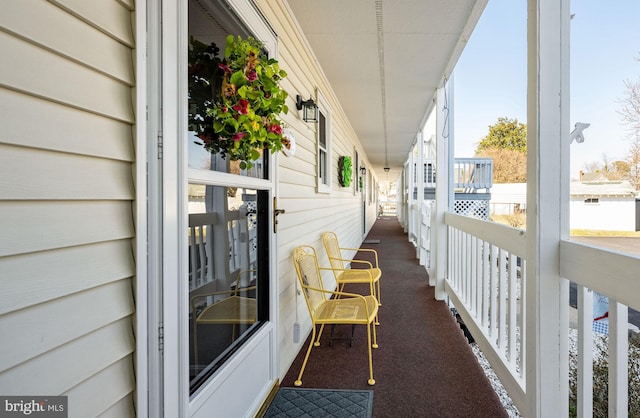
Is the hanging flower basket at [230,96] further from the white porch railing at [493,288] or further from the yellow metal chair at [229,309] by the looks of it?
the white porch railing at [493,288]

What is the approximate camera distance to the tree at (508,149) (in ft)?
6.19

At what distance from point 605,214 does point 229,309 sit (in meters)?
1.56

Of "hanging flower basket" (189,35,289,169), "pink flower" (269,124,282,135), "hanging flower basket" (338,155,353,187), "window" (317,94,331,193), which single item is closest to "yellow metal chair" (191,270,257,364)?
"hanging flower basket" (189,35,289,169)

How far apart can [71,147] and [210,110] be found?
26.0 inches

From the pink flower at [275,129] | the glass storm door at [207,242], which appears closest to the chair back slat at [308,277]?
the glass storm door at [207,242]

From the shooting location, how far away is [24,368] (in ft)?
2.46

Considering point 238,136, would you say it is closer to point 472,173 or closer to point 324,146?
point 324,146

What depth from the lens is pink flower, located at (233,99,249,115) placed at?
149cm

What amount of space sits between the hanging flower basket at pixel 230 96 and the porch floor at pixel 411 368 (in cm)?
168

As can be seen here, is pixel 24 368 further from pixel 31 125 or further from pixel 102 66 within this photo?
pixel 102 66

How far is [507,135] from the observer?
2.20 metres

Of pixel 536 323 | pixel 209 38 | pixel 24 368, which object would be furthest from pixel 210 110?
pixel 536 323

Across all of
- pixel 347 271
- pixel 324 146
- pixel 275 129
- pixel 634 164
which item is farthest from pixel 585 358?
pixel 324 146

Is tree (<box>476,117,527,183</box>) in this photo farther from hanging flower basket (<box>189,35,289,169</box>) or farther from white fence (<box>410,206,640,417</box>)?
hanging flower basket (<box>189,35,289,169</box>)
